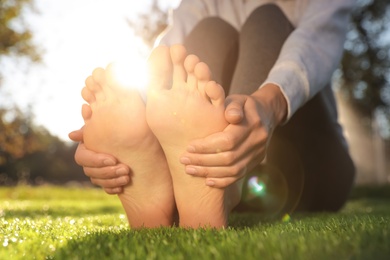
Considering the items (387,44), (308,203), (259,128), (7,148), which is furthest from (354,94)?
(259,128)

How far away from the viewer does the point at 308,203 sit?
2.81 m

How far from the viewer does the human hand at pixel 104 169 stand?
1623mm

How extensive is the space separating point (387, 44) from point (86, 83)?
19731mm

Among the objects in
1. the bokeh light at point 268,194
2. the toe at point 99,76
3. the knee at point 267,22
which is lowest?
the bokeh light at point 268,194

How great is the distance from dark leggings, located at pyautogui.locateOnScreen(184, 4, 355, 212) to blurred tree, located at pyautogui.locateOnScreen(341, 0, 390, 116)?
54.8ft

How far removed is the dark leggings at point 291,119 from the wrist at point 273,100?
0.25m

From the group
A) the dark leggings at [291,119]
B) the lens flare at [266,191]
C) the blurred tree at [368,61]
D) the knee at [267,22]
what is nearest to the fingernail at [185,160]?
the dark leggings at [291,119]

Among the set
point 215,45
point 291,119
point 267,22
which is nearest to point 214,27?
point 215,45

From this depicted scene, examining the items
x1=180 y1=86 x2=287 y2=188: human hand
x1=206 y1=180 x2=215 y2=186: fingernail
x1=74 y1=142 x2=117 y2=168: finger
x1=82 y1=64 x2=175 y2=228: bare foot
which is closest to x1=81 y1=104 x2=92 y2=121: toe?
x1=82 y1=64 x2=175 y2=228: bare foot

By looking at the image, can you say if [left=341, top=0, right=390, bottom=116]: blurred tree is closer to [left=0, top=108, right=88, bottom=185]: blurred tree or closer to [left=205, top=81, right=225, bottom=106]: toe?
[left=0, top=108, right=88, bottom=185]: blurred tree

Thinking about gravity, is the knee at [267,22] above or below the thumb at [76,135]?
above

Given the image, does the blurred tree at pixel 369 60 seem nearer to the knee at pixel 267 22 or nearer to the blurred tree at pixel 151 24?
the blurred tree at pixel 151 24

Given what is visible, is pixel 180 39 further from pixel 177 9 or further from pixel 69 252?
pixel 69 252

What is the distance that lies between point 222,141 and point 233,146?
→ 4 cm
